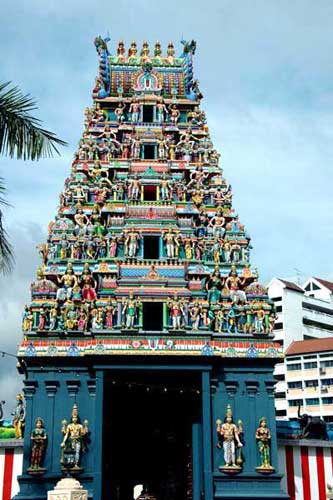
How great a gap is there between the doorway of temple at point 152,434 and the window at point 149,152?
9.94 meters

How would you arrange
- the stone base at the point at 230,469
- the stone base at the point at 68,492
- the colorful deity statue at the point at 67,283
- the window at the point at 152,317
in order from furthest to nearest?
the window at the point at 152,317 < the colorful deity statue at the point at 67,283 < the stone base at the point at 230,469 < the stone base at the point at 68,492

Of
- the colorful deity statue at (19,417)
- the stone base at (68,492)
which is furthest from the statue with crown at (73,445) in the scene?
the stone base at (68,492)

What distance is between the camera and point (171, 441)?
2742 centimetres

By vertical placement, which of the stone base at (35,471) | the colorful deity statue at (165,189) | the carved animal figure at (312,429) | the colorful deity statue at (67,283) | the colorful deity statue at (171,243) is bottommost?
the stone base at (35,471)

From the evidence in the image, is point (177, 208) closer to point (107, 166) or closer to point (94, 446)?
point (107, 166)

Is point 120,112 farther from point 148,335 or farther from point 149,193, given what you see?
point 148,335

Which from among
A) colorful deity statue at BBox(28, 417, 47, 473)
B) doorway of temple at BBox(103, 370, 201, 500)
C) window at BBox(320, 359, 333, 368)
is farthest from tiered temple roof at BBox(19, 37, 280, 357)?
window at BBox(320, 359, 333, 368)

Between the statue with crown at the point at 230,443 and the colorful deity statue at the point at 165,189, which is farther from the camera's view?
the colorful deity statue at the point at 165,189

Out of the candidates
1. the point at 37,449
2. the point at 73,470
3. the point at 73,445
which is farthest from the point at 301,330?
the point at 37,449

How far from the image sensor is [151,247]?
1083 inches

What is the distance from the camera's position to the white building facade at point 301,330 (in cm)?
5616

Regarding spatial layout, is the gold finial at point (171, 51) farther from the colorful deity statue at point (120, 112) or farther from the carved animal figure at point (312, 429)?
the carved animal figure at point (312, 429)

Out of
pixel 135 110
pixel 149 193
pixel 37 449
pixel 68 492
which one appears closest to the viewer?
pixel 68 492

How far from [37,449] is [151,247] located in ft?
29.5
